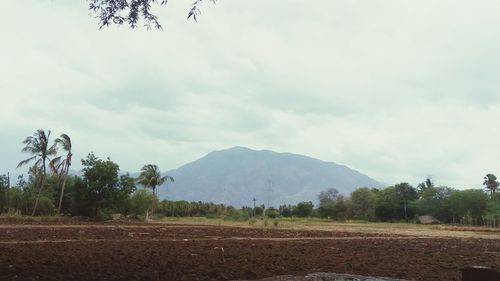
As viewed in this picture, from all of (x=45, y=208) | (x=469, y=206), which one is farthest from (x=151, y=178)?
(x=469, y=206)

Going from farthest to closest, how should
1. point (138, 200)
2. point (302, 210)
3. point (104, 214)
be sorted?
point (302, 210), point (138, 200), point (104, 214)

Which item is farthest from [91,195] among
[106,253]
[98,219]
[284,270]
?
[284,270]

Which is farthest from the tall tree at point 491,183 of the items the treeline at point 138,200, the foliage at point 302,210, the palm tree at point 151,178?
the palm tree at point 151,178

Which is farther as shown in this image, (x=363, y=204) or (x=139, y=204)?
(x=363, y=204)

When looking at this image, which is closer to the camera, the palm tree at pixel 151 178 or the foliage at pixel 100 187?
the foliage at pixel 100 187

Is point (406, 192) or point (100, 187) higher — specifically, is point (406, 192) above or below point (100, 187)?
above

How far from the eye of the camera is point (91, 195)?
5191 centimetres

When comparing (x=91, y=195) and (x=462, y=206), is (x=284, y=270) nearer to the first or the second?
(x=91, y=195)

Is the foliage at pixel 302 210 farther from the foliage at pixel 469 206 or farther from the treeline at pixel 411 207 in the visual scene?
the foliage at pixel 469 206

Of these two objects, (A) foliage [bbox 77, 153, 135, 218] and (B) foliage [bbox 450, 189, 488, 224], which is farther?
(B) foliage [bbox 450, 189, 488, 224]

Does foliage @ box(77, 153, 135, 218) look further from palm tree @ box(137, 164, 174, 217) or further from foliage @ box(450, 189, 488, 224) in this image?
foliage @ box(450, 189, 488, 224)

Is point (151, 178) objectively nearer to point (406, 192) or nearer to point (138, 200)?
point (138, 200)

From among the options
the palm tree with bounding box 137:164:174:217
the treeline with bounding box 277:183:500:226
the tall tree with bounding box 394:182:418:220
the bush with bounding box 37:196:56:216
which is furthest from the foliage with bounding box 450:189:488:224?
the bush with bounding box 37:196:56:216

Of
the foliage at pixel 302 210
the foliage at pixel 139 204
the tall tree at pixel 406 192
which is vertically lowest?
the foliage at pixel 139 204
